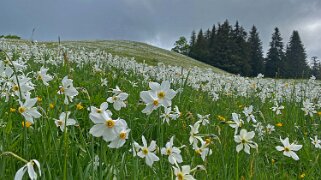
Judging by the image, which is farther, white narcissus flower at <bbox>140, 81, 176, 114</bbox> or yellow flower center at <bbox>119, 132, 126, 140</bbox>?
white narcissus flower at <bbox>140, 81, 176, 114</bbox>

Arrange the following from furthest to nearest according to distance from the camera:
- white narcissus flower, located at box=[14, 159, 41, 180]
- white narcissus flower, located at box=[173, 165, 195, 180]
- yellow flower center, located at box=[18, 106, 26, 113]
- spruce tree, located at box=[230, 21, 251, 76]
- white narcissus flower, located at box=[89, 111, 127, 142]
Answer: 1. spruce tree, located at box=[230, 21, 251, 76]
2. yellow flower center, located at box=[18, 106, 26, 113]
3. white narcissus flower, located at box=[173, 165, 195, 180]
4. white narcissus flower, located at box=[89, 111, 127, 142]
5. white narcissus flower, located at box=[14, 159, 41, 180]

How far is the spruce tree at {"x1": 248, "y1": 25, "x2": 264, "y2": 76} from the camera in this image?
89125mm

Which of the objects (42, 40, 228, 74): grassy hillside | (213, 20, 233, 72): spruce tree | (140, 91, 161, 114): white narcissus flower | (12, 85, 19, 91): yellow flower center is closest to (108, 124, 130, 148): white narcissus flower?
(140, 91, 161, 114): white narcissus flower

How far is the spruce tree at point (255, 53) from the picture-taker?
292ft

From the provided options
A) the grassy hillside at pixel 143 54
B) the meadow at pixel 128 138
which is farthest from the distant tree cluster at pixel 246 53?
the meadow at pixel 128 138

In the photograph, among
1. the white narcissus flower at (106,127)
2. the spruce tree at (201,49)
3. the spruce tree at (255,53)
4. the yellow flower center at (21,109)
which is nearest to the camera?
the white narcissus flower at (106,127)

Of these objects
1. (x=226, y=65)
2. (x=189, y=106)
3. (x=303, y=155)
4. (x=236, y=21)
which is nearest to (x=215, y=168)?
(x=303, y=155)

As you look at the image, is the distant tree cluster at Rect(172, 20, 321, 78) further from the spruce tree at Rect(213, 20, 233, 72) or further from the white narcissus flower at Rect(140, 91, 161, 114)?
the white narcissus flower at Rect(140, 91, 161, 114)

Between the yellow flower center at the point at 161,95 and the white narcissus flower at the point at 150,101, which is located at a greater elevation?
the yellow flower center at the point at 161,95

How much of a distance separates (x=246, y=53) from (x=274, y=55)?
11.3 meters

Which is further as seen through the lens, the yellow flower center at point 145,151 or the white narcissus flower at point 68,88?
the white narcissus flower at point 68,88

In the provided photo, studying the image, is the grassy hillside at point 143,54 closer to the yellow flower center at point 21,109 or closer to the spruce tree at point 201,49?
the yellow flower center at point 21,109

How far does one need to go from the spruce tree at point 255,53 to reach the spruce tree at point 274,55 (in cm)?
150

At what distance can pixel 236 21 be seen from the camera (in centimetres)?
9419
